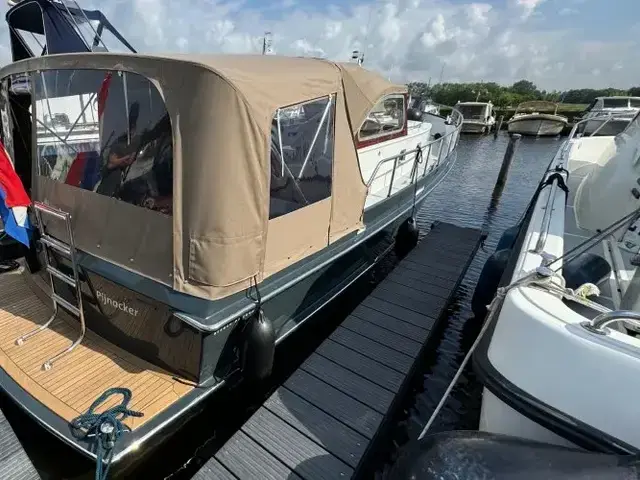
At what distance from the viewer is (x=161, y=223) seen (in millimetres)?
2662

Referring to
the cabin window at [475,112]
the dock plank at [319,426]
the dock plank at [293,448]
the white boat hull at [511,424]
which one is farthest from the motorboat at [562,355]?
the cabin window at [475,112]

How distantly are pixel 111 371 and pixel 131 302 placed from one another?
1.83ft

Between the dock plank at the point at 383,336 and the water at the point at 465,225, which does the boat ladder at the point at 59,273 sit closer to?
the dock plank at the point at 383,336

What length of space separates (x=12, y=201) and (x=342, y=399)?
318 cm

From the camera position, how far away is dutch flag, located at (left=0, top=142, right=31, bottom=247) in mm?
3113

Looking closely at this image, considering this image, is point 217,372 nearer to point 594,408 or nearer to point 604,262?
point 594,408

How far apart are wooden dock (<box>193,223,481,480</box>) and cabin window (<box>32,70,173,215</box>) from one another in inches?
71.5

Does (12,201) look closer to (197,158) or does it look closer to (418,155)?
(197,158)

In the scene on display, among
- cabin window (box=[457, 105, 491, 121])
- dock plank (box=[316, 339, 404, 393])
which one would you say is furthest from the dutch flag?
cabin window (box=[457, 105, 491, 121])

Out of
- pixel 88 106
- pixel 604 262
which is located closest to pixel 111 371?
pixel 88 106

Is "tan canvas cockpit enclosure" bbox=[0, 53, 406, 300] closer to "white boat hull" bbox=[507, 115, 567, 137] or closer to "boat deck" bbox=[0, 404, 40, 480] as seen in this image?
"boat deck" bbox=[0, 404, 40, 480]

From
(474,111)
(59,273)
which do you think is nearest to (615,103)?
(474,111)

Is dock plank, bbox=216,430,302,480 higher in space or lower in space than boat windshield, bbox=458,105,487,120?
lower

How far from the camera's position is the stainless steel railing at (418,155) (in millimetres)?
4814
